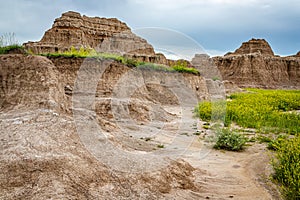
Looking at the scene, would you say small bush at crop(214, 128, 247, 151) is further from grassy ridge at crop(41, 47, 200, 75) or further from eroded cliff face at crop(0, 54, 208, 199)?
Result: grassy ridge at crop(41, 47, 200, 75)

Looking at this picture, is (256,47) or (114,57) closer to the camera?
(114,57)

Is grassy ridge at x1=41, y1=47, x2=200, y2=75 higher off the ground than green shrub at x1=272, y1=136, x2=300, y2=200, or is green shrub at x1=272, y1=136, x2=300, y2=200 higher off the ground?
grassy ridge at x1=41, y1=47, x2=200, y2=75

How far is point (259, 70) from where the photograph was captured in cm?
6975

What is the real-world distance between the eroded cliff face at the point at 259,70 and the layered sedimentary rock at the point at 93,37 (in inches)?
1208

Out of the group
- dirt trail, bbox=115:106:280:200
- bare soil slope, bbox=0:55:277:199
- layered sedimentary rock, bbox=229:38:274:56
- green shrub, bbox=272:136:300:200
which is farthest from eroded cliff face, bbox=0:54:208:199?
layered sedimentary rock, bbox=229:38:274:56

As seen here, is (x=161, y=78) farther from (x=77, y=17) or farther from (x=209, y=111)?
(x=77, y=17)

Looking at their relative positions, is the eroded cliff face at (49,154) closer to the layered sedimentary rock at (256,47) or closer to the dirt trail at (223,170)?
the dirt trail at (223,170)

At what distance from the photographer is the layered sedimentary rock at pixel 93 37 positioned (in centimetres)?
4452

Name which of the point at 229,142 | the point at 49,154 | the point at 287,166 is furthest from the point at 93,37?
the point at 287,166

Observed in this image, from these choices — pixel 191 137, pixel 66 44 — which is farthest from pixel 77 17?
pixel 191 137

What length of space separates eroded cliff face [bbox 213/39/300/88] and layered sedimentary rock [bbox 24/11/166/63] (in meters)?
30.7

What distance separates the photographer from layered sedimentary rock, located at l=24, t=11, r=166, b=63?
44.5 m

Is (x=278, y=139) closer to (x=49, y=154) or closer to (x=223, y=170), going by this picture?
(x=223, y=170)

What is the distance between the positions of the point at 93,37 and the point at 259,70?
43.1 meters
